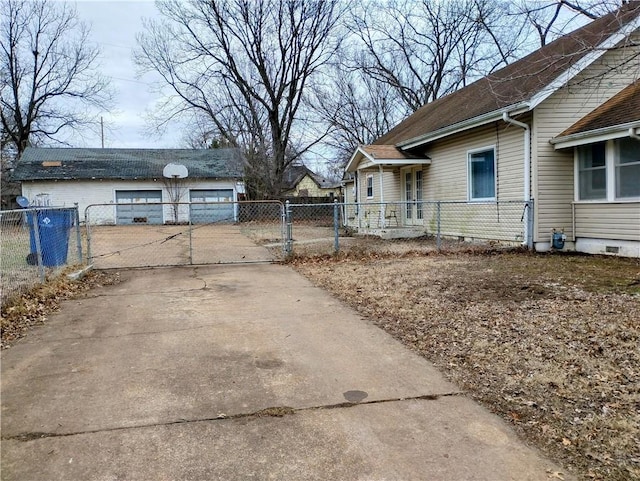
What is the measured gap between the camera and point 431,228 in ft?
52.4

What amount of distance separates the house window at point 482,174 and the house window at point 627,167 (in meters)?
3.14

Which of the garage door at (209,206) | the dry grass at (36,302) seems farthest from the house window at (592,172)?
the garage door at (209,206)

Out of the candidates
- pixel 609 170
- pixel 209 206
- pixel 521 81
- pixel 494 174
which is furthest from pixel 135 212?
pixel 609 170

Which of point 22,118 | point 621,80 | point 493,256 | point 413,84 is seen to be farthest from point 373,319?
point 22,118

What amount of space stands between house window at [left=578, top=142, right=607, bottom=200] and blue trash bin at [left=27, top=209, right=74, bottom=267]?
11.6 m

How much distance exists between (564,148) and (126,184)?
78.9ft

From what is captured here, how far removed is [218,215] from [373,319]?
23571mm

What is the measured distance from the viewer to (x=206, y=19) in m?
31.4

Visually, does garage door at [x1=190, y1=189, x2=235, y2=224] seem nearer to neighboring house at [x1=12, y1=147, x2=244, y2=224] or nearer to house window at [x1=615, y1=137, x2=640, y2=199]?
neighboring house at [x1=12, y1=147, x2=244, y2=224]

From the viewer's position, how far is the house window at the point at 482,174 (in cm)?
1292

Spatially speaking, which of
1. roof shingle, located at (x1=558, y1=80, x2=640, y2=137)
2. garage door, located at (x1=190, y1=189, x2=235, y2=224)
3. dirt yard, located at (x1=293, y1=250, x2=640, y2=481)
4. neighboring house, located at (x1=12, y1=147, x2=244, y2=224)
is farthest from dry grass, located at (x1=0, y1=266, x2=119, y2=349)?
garage door, located at (x1=190, y1=189, x2=235, y2=224)

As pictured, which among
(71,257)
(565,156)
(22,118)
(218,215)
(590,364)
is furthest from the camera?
(22,118)

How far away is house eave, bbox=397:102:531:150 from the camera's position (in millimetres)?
10863

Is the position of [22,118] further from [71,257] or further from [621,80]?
[621,80]
